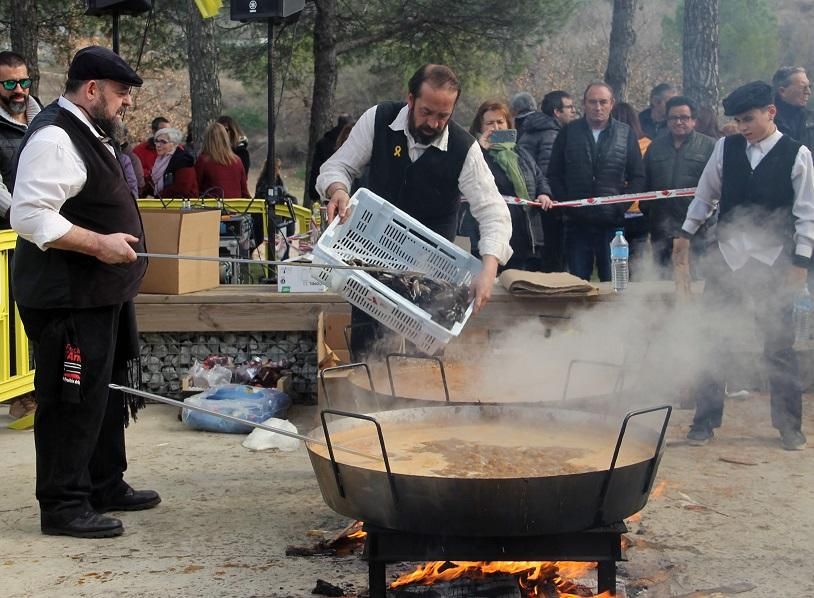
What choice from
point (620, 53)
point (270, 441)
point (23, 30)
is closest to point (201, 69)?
point (23, 30)

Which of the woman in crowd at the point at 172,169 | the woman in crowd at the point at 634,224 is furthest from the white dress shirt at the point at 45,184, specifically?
the woman in crowd at the point at 172,169

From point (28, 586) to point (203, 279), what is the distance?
372cm

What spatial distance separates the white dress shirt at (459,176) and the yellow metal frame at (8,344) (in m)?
2.33

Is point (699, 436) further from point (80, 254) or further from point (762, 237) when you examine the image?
point (80, 254)

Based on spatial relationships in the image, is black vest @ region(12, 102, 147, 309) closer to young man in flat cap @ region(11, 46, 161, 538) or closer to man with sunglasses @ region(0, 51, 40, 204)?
young man in flat cap @ region(11, 46, 161, 538)

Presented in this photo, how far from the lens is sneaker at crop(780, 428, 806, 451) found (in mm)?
6152

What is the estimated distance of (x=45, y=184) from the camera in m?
4.11

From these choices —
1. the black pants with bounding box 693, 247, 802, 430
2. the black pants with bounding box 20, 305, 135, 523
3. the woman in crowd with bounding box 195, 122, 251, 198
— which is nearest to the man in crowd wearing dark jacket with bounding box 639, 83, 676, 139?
the woman in crowd with bounding box 195, 122, 251, 198

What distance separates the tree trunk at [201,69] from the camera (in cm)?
1488

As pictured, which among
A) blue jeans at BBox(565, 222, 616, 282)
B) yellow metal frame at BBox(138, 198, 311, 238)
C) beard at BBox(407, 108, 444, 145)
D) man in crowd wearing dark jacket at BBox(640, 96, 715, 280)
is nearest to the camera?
beard at BBox(407, 108, 444, 145)

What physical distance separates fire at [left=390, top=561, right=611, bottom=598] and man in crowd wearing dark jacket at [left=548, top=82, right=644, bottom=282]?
15.5 feet

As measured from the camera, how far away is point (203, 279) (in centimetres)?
756

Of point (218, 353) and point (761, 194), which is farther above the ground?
point (761, 194)

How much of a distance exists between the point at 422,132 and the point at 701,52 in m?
10.6
